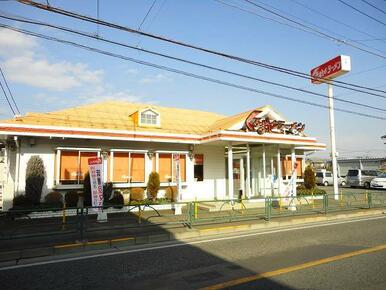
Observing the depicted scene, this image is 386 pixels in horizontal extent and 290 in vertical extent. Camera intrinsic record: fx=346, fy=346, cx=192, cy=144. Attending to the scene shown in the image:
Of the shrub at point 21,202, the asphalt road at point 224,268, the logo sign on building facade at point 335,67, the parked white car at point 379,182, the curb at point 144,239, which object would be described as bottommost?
the asphalt road at point 224,268

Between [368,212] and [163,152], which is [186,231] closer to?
[163,152]

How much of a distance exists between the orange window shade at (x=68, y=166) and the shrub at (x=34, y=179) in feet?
3.08

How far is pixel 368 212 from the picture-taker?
16.8 metres

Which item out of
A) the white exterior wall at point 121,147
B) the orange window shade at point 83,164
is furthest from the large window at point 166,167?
the orange window shade at point 83,164

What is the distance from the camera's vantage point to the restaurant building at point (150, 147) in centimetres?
1556

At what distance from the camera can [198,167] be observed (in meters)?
20.3

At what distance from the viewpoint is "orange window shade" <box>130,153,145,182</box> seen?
58.3ft

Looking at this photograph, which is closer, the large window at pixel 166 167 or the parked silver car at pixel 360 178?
the large window at pixel 166 167

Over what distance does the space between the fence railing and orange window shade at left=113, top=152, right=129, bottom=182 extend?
1.87 meters

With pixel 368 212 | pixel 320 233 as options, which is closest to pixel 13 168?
pixel 320 233

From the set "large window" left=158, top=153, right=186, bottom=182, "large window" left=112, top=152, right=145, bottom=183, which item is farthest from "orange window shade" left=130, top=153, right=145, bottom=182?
"large window" left=158, top=153, right=186, bottom=182

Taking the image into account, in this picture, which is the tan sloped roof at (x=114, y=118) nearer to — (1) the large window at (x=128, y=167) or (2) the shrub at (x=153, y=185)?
(1) the large window at (x=128, y=167)

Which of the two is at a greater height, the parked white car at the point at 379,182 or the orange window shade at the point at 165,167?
the orange window shade at the point at 165,167

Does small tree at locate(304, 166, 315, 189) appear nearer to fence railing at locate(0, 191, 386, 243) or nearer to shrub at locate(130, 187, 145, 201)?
fence railing at locate(0, 191, 386, 243)
